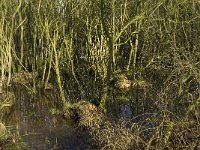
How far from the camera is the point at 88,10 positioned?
413 inches

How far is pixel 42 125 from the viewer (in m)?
8.10

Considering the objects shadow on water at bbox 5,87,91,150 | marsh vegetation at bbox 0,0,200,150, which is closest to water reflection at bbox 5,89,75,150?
shadow on water at bbox 5,87,91,150

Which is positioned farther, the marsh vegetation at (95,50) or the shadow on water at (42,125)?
the marsh vegetation at (95,50)

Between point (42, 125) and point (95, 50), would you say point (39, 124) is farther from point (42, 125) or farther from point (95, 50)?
point (95, 50)

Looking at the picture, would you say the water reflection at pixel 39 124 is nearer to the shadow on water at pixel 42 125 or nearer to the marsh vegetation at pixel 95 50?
the shadow on water at pixel 42 125

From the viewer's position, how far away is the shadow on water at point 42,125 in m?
7.00

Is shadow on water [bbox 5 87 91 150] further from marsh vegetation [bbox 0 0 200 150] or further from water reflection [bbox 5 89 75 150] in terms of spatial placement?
marsh vegetation [bbox 0 0 200 150]

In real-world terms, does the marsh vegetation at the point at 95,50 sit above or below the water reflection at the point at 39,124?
above

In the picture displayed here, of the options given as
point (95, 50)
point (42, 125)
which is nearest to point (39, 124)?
point (42, 125)

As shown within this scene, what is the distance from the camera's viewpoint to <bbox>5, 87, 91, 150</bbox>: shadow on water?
276 inches

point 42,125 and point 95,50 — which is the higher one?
point 95,50

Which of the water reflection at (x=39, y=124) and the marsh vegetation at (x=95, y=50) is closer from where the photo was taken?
the water reflection at (x=39, y=124)

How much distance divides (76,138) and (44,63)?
188 inches

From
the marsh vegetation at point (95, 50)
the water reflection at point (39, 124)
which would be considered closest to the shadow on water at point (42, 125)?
the water reflection at point (39, 124)
